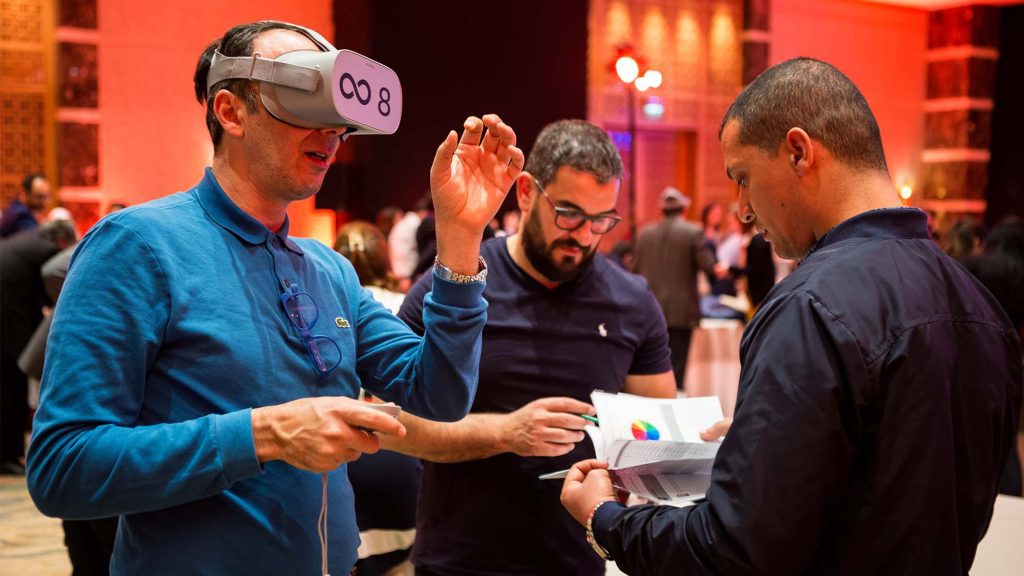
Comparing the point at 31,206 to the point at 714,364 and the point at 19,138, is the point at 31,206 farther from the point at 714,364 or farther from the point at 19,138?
the point at 714,364

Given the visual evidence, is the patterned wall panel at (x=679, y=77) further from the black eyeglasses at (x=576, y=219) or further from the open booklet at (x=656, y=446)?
the open booklet at (x=656, y=446)

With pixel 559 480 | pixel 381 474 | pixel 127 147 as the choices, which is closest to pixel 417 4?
pixel 127 147

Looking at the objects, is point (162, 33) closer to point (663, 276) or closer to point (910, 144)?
point (663, 276)

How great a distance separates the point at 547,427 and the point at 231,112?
904 millimetres

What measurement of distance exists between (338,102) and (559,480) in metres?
1.12

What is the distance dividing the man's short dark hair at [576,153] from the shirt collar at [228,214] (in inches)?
40.8

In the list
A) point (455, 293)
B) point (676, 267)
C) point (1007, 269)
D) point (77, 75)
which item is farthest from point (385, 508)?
point (77, 75)

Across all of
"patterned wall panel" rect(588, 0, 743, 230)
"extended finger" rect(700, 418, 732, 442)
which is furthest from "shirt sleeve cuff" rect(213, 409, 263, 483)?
"patterned wall panel" rect(588, 0, 743, 230)

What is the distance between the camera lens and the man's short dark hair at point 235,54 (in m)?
1.52

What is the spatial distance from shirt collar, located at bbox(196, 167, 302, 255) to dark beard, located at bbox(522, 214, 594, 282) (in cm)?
93

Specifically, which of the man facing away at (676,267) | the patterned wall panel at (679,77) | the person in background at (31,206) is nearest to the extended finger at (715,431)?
the man facing away at (676,267)

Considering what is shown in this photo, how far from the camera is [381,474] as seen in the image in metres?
3.06

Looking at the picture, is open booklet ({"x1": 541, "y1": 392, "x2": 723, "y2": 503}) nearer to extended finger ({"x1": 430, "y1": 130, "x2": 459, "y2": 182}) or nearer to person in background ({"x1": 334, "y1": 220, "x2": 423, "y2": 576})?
extended finger ({"x1": 430, "y1": 130, "x2": 459, "y2": 182})

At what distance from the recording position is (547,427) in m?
1.99
